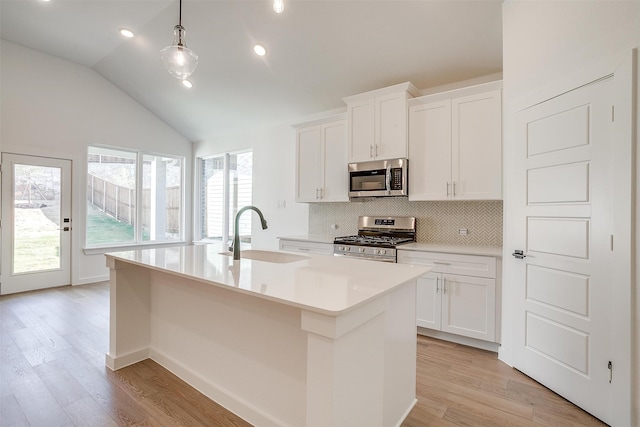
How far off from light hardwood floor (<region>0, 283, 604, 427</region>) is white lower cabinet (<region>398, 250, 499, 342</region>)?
0.63ft

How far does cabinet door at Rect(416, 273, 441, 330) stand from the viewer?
9.44 ft

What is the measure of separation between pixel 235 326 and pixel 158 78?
4.29m

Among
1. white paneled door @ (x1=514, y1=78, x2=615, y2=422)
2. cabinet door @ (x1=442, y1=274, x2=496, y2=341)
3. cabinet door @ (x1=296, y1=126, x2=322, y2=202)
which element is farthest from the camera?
cabinet door @ (x1=296, y1=126, x2=322, y2=202)

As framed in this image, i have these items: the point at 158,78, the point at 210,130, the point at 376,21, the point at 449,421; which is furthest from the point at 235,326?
the point at 210,130

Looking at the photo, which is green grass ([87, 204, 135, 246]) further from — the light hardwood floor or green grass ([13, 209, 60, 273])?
the light hardwood floor

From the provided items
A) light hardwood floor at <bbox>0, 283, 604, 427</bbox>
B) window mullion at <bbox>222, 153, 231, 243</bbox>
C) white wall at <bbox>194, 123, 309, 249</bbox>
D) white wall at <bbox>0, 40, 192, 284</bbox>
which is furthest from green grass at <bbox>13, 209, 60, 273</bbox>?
white wall at <bbox>194, 123, 309, 249</bbox>

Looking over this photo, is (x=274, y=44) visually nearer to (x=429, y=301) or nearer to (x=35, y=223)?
(x=429, y=301)

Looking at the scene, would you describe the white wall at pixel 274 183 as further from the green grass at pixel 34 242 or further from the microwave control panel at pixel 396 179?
the green grass at pixel 34 242

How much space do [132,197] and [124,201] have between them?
0.48 ft

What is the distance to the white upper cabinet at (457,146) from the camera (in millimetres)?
2850

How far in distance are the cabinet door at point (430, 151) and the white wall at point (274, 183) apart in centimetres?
184

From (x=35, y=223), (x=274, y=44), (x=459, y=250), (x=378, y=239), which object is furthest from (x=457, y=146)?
(x=35, y=223)

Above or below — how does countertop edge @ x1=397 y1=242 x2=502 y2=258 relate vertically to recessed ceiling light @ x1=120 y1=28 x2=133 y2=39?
below

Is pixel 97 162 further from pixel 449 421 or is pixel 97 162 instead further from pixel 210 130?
pixel 449 421
